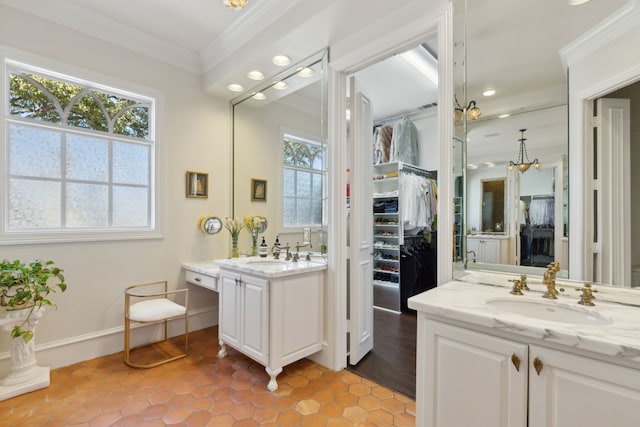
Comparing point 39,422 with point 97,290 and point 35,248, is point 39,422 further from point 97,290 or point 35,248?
point 35,248

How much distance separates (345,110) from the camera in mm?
2393

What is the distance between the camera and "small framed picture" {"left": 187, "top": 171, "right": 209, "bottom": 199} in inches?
128

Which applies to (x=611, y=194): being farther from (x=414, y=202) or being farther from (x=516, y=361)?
(x=414, y=202)

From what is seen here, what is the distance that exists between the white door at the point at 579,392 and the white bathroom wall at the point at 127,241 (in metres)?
3.11

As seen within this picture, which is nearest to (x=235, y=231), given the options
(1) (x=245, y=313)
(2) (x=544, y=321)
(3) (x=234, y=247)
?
(3) (x=234, y=247)

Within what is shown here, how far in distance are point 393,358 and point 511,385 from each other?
62.6 inches

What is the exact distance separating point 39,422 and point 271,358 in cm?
141

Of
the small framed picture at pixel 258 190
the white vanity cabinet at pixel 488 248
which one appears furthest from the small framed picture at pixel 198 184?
the white vanity cabinet at pixel 488 248

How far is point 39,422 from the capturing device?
1.79 meters

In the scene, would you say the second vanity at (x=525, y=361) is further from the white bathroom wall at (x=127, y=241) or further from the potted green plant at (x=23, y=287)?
the white bathroom wall at (x=127, y=241)

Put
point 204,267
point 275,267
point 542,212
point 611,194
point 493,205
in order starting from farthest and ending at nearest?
point 204,267
point 275,267
point 493,205
point 542,212
point 611,194

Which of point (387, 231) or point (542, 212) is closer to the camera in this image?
point (542, 212)

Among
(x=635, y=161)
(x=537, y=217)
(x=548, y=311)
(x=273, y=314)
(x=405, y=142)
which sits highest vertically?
(x=405, y=142)

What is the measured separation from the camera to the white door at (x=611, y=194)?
1.30 metres
